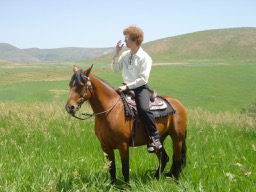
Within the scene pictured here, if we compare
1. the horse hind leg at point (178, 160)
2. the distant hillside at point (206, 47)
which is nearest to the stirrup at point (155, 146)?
the horse hind leg at point (178, 160)

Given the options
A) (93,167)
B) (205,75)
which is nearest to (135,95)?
(93,167)

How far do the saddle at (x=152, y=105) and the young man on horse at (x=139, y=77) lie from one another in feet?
0.32

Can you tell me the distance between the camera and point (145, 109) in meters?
5.55

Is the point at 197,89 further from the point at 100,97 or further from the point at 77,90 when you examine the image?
the point at 77,90

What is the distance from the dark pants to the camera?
18.3 feet

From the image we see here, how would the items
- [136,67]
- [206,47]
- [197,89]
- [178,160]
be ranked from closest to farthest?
[136,67], [178,160], [197,89], [206,47]

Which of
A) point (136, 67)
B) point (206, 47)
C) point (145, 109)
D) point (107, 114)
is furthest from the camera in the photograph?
point (206, 47)

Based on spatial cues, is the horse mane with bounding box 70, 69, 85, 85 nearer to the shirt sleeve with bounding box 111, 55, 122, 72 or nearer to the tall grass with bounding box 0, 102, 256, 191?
the shirt sleeve with bounding box 111, 55, 122, 72

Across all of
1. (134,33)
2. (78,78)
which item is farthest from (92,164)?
(134,33)

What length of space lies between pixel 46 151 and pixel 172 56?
107772mm

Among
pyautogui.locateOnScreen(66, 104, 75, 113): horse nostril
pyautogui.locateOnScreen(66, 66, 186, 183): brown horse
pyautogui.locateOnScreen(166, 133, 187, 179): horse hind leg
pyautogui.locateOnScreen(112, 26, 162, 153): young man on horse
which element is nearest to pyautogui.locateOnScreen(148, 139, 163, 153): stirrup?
pyautogui.locateOnScreen(112, 26, 162, 153): young man on horse

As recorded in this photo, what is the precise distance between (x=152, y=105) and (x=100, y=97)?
1012 mm

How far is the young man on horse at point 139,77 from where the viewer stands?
18.3 feet

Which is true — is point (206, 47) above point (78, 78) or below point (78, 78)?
above
